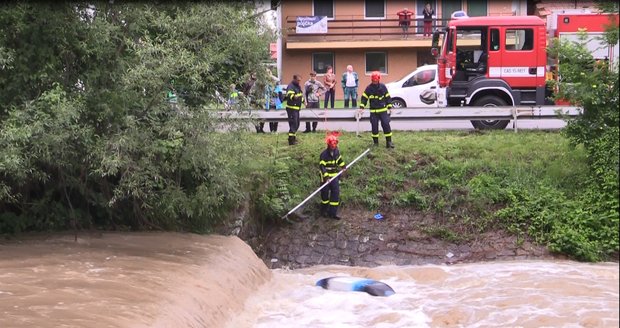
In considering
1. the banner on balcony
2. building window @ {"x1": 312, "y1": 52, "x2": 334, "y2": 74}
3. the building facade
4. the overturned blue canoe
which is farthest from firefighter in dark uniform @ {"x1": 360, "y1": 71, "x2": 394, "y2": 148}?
building window @ {"x1": 312, "y1": 52, "x2": 334, "y2": 74}

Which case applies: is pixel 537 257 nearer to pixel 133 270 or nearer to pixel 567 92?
pixel 567 92

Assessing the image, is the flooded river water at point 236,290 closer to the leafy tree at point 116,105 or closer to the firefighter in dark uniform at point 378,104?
the leafy tree at point 116,105

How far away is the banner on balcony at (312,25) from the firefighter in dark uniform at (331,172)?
713 inches

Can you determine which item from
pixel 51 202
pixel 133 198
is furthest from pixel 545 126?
pixel 51 202

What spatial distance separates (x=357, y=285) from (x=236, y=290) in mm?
2146

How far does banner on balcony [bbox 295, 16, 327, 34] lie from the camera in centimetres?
3167

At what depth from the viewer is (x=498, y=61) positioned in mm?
18484

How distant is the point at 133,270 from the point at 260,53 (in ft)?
14.4

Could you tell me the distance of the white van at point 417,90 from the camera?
899 inches

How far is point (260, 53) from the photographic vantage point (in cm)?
1192

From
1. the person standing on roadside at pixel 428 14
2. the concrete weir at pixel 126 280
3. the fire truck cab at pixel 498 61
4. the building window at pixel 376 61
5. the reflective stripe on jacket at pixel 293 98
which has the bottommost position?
the concrete weir at pixel 126 280

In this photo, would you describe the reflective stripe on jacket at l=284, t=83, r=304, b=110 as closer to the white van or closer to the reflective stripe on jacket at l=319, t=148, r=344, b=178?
the reflective stripe on jacket at l=319, t=148, r=344, b=178

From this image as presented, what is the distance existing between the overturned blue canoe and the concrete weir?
125 centimetres

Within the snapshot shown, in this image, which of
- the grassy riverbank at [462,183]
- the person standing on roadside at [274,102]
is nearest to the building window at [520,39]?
the grassy riverbank at [462,183]
